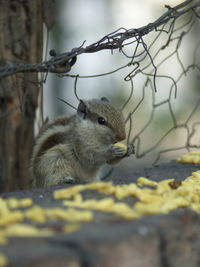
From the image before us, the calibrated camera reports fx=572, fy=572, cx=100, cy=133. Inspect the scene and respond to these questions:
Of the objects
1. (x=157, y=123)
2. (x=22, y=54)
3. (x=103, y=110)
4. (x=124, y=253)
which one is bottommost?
(x=157, y=123)

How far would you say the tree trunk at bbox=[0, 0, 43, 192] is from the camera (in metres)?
3.61

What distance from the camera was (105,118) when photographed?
130 inches

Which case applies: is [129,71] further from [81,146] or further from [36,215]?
[36,215]

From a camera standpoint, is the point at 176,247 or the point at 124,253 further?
the point at 176,247

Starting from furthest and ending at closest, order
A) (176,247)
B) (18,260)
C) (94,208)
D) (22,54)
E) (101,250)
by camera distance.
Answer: (22,54), (94,208), (176,247), (101,250), (18,260)

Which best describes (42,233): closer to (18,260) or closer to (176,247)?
(18,260)

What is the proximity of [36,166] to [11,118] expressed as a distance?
1.58 ft

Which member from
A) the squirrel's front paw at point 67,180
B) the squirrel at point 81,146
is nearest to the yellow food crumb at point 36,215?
the squirrel's front paw at point 67,180

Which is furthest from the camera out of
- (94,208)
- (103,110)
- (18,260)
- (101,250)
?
(103,110)

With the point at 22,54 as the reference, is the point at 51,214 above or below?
below

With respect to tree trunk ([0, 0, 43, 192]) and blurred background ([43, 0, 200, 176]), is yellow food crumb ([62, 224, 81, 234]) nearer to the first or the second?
tree trunk ([0, 0, 43, 192])

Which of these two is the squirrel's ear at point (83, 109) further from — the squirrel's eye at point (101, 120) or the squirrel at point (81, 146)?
the squirrel's eye at point (101, 120)

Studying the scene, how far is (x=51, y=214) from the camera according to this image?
179cm

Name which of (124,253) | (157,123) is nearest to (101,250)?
(124,253)
